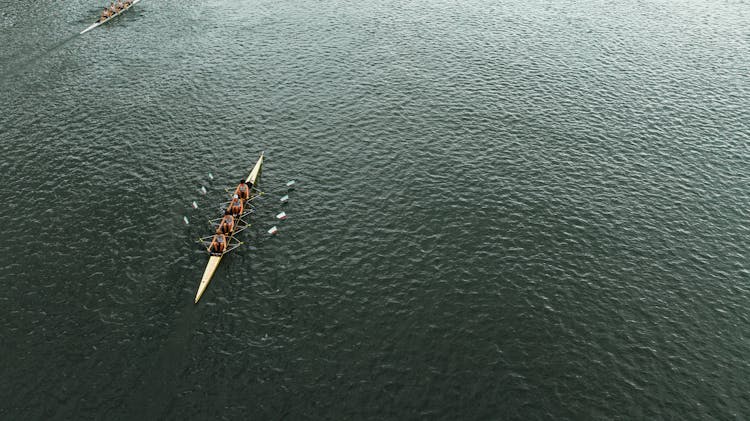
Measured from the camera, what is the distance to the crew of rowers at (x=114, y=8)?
14500 centimetres

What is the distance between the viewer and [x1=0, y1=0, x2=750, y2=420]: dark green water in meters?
56.3

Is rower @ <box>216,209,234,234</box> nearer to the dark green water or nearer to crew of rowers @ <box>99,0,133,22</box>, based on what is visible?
the dark green water

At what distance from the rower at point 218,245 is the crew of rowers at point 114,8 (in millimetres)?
106543

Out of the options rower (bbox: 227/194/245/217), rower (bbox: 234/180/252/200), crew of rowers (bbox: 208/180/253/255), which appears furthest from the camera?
rower (bbox: 234/180/252/200)

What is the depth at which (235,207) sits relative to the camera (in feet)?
252

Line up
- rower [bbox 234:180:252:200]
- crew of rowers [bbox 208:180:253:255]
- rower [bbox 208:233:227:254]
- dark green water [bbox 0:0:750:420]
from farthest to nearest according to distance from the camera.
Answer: rower [bbox 234:180:252:200] < crew of rowers [bbox 208:180:253:255] < rower [bbox 208:233:227:254] < dark green water [bbox 0:0:750:420]

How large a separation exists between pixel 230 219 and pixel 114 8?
358 feet

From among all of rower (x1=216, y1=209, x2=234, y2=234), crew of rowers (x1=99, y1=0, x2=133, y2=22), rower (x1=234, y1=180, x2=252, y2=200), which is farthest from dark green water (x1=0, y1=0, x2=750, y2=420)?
crew of rowers (x1=99, y1=0, x2=133, y2=22)

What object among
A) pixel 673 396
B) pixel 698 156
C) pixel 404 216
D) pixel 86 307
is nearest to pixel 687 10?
pixel 698 156

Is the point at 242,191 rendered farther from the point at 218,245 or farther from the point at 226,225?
the point at 218,245

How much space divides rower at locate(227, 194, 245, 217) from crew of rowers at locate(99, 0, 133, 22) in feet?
328

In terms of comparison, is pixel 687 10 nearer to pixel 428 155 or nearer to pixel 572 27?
pixel 572 27

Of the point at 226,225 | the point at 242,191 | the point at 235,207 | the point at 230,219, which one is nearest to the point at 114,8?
the point at 242,191

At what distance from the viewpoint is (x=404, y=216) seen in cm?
8062
